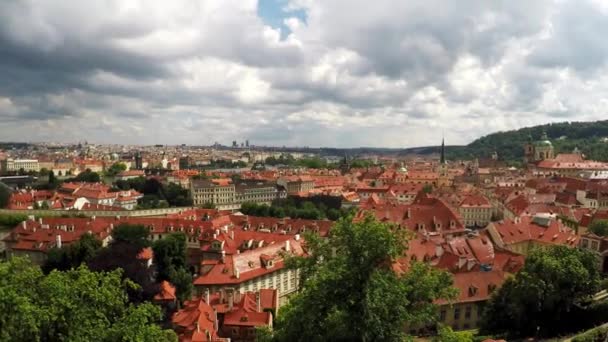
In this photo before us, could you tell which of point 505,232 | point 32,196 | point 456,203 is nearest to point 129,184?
point 32,196

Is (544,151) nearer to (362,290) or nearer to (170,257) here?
(170,257)

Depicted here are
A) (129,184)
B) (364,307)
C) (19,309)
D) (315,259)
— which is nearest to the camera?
(19,309)

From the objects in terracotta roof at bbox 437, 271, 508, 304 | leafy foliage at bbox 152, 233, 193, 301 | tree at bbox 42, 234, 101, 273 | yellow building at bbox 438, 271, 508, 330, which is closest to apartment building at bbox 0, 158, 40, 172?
tree at bbox 42, 234, 101, 273

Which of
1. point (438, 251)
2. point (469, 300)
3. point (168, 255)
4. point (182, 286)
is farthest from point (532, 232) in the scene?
point (168, 255)

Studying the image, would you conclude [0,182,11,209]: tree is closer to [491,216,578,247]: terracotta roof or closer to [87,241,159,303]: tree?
[87,241,159,303]: tree


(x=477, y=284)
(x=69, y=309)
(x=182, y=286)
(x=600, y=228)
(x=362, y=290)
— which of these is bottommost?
(x=182, y=286)

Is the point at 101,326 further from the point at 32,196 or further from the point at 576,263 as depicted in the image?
the point at 32,196

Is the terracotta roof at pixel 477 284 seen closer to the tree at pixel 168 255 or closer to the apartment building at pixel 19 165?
the tree at pixel 168 255
